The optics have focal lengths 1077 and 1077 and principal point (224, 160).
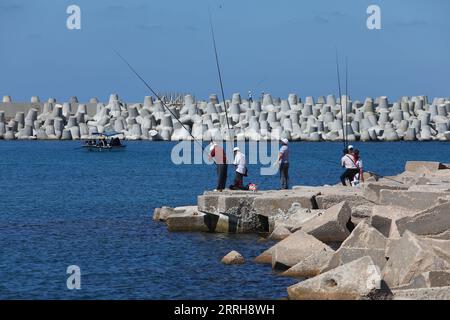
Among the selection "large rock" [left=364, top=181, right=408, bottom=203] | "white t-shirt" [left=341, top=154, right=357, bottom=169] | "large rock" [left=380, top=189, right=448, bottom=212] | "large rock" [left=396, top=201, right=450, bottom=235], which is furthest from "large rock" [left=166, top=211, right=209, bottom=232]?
"large rock" [left=396, top=201, right=450, bottom=235]

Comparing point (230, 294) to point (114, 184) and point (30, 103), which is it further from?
point (30, 103)

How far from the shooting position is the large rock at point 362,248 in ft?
41.3

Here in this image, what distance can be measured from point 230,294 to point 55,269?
3.12 m

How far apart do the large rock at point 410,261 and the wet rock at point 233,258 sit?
2.93 meters

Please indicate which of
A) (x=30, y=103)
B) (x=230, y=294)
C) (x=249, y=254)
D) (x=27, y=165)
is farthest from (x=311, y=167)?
(x=30, y=103)

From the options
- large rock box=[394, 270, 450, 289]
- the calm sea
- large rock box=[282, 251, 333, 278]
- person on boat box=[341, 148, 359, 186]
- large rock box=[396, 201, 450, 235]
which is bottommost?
the calm sea

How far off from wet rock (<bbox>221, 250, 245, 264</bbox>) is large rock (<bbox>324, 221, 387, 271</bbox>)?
79.2 inches

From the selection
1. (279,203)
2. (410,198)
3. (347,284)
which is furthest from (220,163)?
(347,284)

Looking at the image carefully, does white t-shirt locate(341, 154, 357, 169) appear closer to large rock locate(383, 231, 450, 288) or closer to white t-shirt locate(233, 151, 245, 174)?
white t-shirt locate(233, 151, 245, 174)

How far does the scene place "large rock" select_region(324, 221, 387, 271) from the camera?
41.3 ft

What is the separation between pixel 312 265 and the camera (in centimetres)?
1325

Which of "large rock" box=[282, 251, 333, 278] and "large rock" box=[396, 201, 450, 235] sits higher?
"large rock" box=[396, 201, 450, 235]

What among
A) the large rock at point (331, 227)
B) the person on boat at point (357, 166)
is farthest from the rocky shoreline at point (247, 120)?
the large rock at point (331, 227)

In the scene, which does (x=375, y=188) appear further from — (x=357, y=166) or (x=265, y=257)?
(x=357, y=166)
